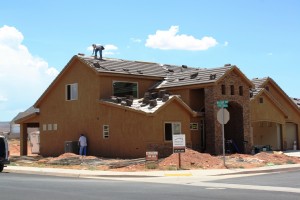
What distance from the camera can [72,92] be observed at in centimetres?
3672

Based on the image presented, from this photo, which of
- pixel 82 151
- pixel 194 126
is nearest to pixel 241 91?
pixel 194 126

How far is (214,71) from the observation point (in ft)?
112

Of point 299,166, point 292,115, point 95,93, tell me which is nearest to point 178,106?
point 95,93

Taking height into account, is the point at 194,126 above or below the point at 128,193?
above

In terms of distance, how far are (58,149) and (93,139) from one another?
4329 mm

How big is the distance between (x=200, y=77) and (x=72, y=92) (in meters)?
9.47

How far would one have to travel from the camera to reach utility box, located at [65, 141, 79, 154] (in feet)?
113

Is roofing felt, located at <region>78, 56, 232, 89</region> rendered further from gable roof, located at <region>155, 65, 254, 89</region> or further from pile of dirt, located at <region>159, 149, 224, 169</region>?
pile of dirt, located at <region>159, 149, 224, 169</region>

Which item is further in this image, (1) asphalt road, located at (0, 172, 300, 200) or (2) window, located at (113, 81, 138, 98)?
(2) window, located at (113, 81, 138, 98)

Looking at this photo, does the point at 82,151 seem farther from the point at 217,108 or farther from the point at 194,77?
the point at 217,108

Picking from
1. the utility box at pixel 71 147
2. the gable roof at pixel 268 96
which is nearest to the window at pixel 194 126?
the gable roof at pixel 268 96

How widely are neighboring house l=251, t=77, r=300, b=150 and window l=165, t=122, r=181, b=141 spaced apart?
30.2 feet

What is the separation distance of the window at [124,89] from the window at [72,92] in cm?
315

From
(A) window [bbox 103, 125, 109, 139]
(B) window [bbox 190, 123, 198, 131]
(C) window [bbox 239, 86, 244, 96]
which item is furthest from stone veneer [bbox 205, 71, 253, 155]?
(A) window [bbox 103, 125, 109, 139]
